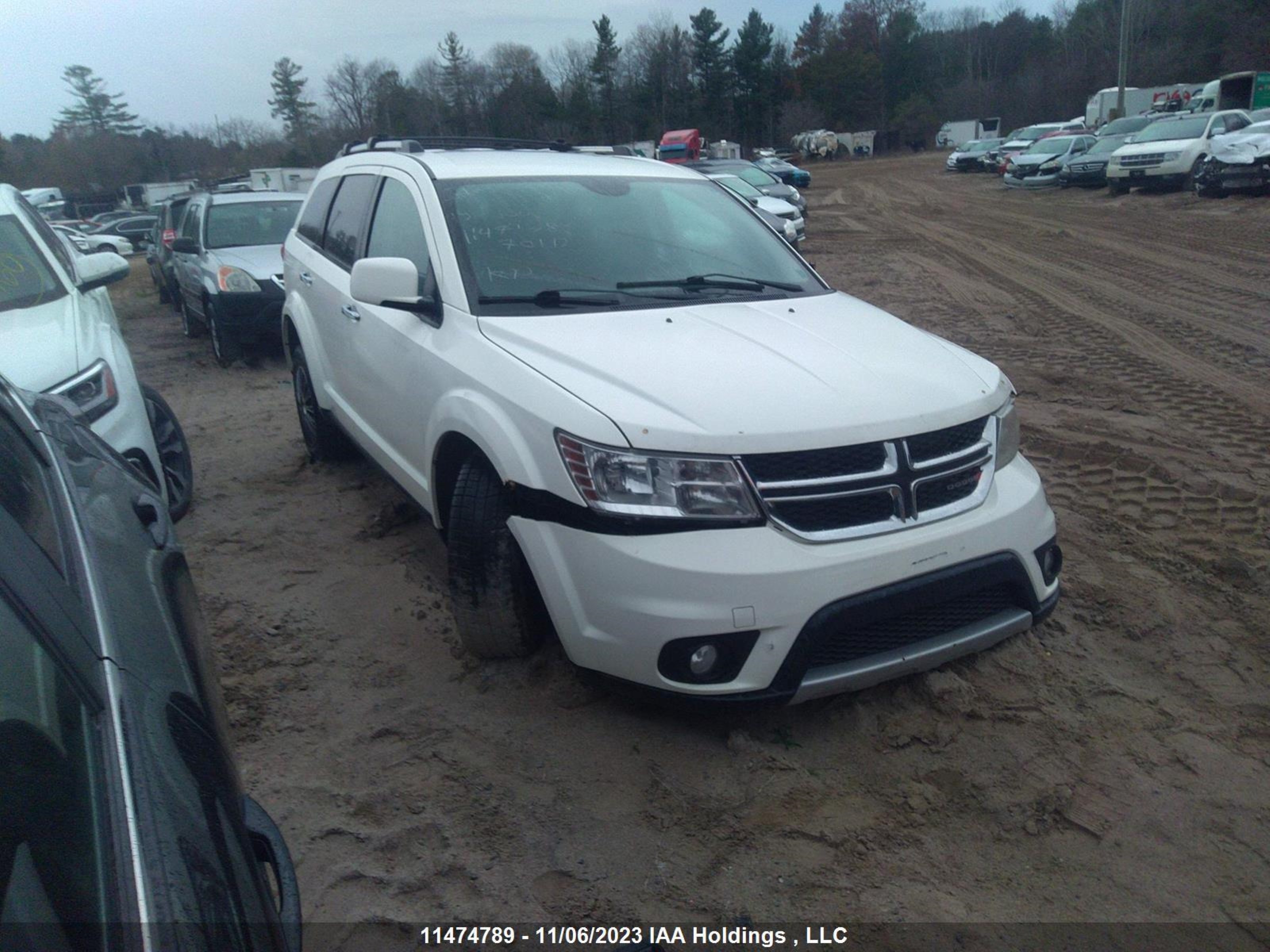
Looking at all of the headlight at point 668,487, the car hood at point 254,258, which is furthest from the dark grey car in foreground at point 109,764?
the car hood at point 254,258

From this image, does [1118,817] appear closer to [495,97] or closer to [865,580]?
[865,580]

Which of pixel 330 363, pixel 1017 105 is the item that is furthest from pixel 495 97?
pixel 330 363

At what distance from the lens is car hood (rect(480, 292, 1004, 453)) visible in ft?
9.09

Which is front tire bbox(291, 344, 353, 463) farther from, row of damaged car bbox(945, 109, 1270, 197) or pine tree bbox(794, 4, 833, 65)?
pine tree bbox(794, 4, 833, 65)

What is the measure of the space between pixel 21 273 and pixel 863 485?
15.0 feet

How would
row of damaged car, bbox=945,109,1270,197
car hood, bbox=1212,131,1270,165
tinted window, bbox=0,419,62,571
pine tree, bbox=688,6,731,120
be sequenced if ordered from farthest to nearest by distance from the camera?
pine tree, bbox=688,6,731,120 < row of damaged car, bbox=945,109,1270,197 < car hood, bbox=1212,131,1270,165 < tinted window, bbox=0,419,62,571

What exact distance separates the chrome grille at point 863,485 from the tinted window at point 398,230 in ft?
5.98

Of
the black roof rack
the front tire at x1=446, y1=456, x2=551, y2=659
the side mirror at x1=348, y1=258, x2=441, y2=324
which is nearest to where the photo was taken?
the front tire at x1=446, y1=456, x2=551, y2=659

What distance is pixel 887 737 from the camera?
10.1ft

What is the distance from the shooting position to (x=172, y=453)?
5.50 metres

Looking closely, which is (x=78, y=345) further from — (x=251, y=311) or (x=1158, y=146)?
(x=1158, y=146)

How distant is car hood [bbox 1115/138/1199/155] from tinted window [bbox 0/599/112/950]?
25.2 meters

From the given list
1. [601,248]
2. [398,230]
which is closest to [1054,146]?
[601,248]

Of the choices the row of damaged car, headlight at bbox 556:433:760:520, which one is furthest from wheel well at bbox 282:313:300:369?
the row of damaged car
